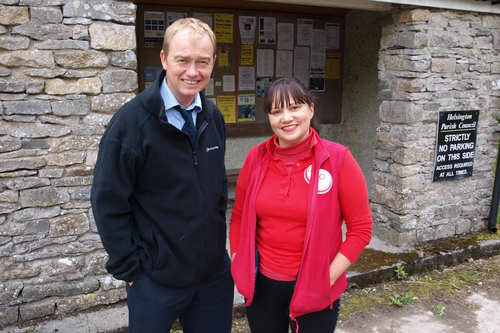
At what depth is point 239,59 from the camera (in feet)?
17.6

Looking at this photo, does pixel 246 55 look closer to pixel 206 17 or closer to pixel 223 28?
pixel 223 28

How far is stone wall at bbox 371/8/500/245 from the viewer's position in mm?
4145

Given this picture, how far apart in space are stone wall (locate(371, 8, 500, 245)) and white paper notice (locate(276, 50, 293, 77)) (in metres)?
1.52

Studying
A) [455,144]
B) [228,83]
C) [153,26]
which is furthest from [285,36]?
[455,144]

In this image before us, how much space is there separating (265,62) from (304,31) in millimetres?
708

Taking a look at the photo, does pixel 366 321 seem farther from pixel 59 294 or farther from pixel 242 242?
pixel 59 294

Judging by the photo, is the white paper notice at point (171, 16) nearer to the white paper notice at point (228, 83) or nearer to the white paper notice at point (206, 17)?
the white paper notice at point (206, 17)

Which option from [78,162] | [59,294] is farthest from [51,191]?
[59,294]

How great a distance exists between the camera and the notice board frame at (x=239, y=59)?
16.0 feet

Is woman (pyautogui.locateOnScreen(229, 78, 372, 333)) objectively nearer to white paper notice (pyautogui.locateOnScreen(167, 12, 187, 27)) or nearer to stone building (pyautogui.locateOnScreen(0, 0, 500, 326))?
stone building (pyautogui.locateOnScreen(0, 0, 500, 326))

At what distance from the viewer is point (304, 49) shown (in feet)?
18.6

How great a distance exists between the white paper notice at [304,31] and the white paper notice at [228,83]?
1.09 meters

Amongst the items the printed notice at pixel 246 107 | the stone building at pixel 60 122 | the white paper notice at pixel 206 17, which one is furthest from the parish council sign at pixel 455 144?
the white paper notice at pixel 206 17

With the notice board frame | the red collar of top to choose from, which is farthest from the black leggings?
the notice board frame
